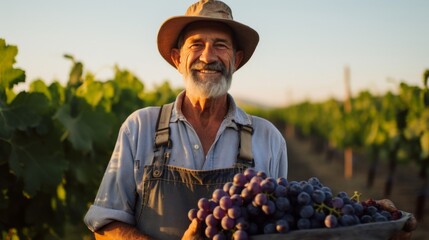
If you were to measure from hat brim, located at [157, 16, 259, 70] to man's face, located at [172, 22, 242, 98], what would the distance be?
0.20ft

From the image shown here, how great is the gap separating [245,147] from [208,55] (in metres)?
0.52

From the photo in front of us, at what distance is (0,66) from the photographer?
13.1 ft

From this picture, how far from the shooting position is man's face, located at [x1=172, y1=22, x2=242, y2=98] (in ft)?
8.66

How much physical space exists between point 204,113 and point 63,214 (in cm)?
321

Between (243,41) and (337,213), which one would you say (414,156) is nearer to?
(243,41)

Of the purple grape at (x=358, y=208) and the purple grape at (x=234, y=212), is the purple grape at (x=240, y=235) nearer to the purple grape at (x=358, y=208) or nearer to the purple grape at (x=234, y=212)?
the purple grape at (x=234, y=212)

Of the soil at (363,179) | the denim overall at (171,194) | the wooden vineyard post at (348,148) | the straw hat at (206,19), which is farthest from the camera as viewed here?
the wooden vineyard post at (348,148)

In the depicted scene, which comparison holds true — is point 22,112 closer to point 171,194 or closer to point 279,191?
point 171,194

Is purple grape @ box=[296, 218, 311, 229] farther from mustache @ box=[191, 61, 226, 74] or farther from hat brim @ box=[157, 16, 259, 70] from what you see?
hat brim @ box=[157, 16, 259, 70]

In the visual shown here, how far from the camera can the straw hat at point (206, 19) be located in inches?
104

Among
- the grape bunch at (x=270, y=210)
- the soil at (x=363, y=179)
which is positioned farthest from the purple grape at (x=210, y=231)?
the soil at (x=363, y=179)


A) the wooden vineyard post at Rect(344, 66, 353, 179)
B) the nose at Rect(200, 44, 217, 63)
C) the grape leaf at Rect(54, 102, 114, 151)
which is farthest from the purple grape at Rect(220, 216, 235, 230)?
the wooden vineyard post at Rect(344, 66, 353, 179)

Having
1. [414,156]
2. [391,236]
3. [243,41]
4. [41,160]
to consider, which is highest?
[243,41]

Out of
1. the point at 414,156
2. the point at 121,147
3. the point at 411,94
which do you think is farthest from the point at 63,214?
the point at 414,156
